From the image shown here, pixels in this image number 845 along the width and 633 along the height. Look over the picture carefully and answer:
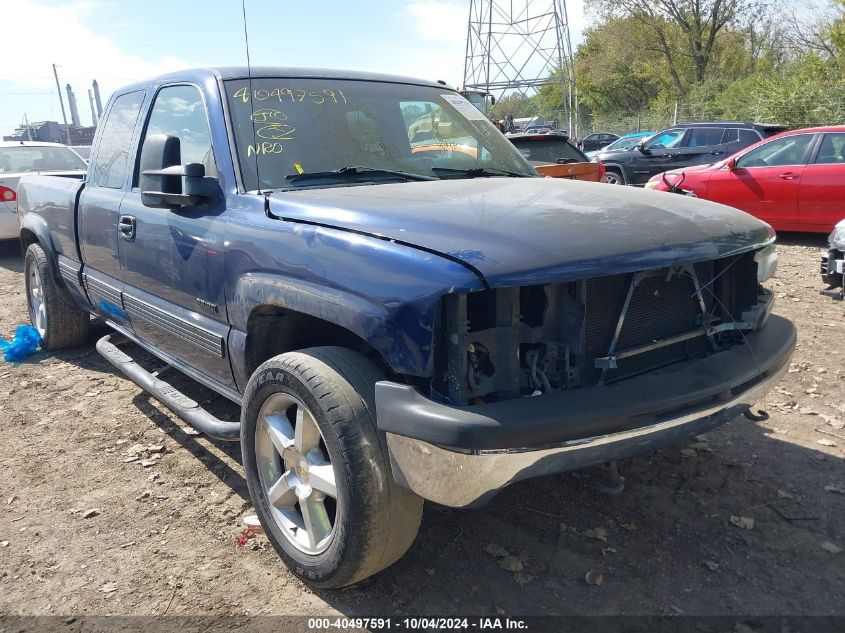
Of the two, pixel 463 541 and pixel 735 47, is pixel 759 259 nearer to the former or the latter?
pixel 463 541

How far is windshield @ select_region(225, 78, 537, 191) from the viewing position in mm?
3082

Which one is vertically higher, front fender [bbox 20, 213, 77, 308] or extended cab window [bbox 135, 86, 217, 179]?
extended cab window [bbox 135, 86, 217, 179]

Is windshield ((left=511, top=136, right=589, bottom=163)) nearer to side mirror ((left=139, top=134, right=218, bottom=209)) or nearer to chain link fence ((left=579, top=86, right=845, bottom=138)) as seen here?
side mirror ((left=139, top=134, right=218, bottom=209))

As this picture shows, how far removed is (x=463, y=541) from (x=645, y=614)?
0.78 m

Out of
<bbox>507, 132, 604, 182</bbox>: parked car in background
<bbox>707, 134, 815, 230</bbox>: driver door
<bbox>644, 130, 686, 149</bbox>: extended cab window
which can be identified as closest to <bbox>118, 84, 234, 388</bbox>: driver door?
<bbox>507, 132, 604, 182</bbox>: parked car in background

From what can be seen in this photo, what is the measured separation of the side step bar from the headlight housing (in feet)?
7.49

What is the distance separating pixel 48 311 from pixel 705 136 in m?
12.5

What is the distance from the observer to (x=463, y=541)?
9.53 ft

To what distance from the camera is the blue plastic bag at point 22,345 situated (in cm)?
548

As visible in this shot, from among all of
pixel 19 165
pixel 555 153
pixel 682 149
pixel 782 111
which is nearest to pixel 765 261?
pixel 555 153

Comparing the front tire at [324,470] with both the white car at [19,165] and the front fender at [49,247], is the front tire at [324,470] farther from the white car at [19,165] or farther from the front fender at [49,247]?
the white car at [19,165]

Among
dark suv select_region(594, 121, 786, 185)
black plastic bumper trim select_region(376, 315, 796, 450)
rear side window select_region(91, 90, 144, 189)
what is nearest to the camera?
black plastic bumper trim select_region(376, 315, 796, 450)

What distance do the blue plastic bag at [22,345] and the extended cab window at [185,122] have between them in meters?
2.54

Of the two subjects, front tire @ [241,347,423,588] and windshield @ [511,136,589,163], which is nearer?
front tire @ [241,347,423,588]
